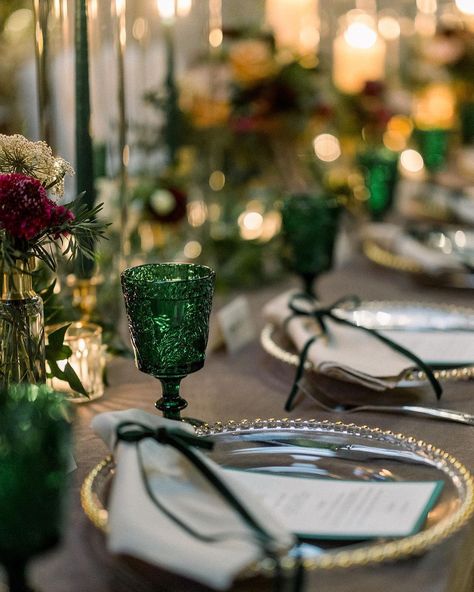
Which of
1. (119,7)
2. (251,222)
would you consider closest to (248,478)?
(119,7)

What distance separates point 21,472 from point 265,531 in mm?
164

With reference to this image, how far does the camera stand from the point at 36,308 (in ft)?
2.86

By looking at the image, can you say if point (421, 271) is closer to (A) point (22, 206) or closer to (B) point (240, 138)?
(B) point (240, 138)

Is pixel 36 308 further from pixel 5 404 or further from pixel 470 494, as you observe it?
pixel 470 494

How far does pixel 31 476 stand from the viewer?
0.59 meters

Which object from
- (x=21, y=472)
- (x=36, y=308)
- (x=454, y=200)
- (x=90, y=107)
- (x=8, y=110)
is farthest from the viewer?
(x=8, y=110)

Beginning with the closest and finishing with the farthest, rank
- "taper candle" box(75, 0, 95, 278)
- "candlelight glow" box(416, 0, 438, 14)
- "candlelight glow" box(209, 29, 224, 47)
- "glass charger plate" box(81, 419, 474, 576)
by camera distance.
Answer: "glass charger plate" box(81, 419, 474, 576) < "taper candle" box(75, 0, 95, 278) < "candlelight glow" box(209, 29, 224, 47) < "candlelight glow" box(416, 0, 438, 14)

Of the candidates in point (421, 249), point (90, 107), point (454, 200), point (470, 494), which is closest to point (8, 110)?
point (454, 200)

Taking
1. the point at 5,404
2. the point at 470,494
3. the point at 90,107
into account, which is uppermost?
the point at 90,107

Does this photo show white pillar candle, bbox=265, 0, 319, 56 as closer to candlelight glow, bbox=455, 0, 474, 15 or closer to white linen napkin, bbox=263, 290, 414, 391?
candlelight glow, bbox=455, 0, 474, 15

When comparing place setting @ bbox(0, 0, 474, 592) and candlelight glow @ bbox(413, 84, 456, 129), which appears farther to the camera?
candlelight glow @ bbox(413, 84, 456, 129)

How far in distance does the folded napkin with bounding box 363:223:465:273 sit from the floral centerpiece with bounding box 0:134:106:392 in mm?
891

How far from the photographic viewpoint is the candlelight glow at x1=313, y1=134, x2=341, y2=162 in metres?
2.81

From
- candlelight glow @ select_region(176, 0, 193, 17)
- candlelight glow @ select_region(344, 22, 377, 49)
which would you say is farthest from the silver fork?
candlelight glow @ select_region(344, 22, 377, 49)
